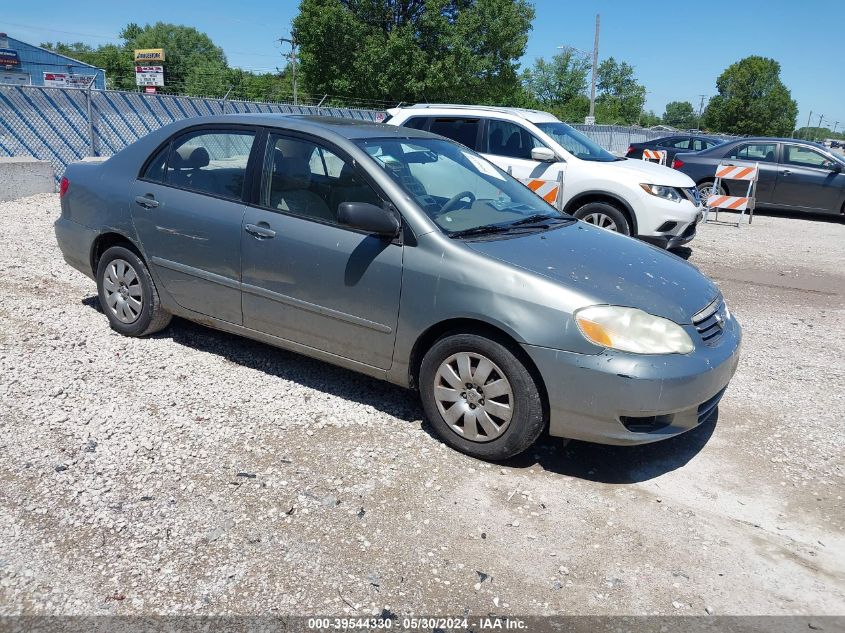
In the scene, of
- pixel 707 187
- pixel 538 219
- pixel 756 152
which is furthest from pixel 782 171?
pixel 538 219

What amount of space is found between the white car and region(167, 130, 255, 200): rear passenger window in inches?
197

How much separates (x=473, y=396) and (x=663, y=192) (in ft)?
20.7

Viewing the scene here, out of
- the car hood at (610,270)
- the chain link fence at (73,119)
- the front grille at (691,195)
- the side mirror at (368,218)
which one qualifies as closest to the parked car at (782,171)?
the front grille at (691,195)

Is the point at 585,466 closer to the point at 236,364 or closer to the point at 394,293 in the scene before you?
the point at 394,293

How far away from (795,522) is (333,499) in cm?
224

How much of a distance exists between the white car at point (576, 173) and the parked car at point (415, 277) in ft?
14.3

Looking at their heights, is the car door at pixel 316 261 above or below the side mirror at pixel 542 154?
below

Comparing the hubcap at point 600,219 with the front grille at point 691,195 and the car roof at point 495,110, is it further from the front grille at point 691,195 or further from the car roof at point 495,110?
the car roof at point 495,110

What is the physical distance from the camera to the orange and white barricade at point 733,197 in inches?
511

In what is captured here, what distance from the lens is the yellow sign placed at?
76.9 metres

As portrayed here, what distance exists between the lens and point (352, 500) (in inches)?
134

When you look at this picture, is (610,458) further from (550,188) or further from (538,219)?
(550,188)

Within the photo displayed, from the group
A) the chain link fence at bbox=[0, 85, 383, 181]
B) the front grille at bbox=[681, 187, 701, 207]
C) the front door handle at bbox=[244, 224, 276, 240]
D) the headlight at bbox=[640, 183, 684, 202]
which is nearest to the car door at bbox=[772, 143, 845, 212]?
the front grille at bbox=[681, 187, 701, 207]

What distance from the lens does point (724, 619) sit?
2732 millimetres
